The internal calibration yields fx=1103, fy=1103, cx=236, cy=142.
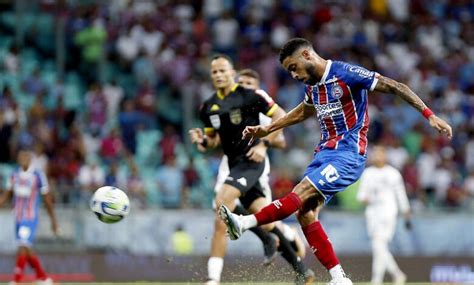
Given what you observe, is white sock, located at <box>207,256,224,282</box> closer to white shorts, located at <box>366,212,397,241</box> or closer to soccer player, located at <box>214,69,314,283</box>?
soccer player, located at <box>214,69,314,283</box>

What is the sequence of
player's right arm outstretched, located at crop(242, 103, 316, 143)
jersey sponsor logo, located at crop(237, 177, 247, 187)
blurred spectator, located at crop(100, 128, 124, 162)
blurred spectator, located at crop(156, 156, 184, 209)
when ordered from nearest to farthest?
1. player's right arm outstretched, located at crop(242, 103, 316, 143)
2. jersey sponsor logo, located at crop(237, 177, 247, 187)
3. blurred spectator, located at crop(156, 156, 184, 209)
4. blurred spectator, located at crop(100, 128, 124, 162)

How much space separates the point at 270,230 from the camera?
14.0 metres

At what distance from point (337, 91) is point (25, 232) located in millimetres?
8489

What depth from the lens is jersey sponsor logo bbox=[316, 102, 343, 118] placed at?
11289mm

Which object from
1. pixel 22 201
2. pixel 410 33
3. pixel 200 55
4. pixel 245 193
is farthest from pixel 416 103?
pixel 410 33

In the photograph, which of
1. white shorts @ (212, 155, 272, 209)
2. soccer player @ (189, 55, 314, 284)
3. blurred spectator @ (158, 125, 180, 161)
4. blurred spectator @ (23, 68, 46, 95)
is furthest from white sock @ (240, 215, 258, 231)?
blurred spectator @ (23, 68, 46, 95)

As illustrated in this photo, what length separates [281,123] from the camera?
11789 mm

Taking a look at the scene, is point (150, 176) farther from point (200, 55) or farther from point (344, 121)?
point (344, 121)

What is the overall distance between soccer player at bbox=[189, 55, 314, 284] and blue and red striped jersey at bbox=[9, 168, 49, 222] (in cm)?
535

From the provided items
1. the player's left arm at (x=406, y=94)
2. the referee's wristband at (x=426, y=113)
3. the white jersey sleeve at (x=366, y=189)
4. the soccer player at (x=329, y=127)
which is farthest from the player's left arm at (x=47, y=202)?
the referee's wristband at (x=426, y=113)

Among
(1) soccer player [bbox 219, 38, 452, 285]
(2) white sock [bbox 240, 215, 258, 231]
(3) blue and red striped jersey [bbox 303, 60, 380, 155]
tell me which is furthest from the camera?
(3) blue and red striped jersey [bbox 303, 60, 380, 155]

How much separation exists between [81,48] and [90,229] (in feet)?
17.9

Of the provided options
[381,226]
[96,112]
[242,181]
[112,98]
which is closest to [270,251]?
[242,181]

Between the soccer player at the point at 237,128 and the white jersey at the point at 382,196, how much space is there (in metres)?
5.57
